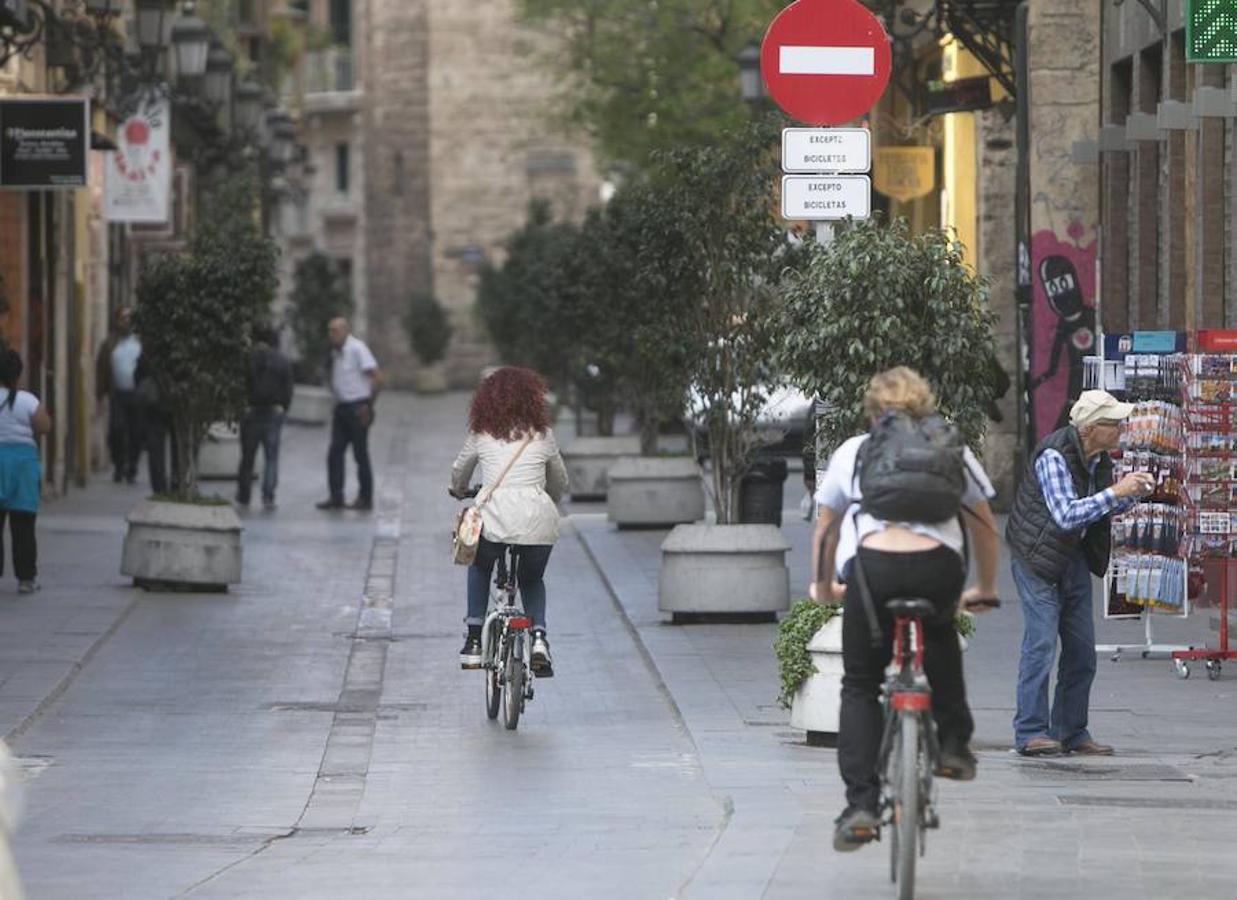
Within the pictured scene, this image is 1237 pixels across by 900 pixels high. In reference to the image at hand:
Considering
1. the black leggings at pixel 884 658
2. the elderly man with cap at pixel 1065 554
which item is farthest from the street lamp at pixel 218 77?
the black leggings at pixel 884 658

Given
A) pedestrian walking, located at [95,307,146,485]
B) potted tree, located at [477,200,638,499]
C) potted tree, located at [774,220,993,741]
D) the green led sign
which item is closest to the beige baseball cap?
potted tree, located at [774,220,993,741]

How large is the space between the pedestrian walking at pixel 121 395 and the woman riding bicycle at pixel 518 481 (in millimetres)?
17741

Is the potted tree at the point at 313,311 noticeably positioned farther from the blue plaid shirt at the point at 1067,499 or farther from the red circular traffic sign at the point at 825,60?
the blue plaid shirt at the point at 1067,499

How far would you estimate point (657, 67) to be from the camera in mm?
40625

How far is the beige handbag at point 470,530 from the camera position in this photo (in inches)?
535

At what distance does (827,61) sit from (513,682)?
3007 millimetres

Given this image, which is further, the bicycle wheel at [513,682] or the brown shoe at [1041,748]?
the bicycle wheel at [513,682]

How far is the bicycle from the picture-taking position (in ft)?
27.8

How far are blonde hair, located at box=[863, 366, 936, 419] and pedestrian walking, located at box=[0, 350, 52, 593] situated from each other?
1115 centimetres

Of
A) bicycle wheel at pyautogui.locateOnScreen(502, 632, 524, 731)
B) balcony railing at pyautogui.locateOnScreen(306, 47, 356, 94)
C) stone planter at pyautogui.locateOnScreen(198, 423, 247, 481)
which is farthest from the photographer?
balcony railing at pyautogui.locateOnScreen(306, 47, 356, 94)

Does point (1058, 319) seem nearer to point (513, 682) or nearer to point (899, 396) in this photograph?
point (513, 682)

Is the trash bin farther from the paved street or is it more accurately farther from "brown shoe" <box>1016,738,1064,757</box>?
"brown shoe" <box>1016,738,1064,757</box>

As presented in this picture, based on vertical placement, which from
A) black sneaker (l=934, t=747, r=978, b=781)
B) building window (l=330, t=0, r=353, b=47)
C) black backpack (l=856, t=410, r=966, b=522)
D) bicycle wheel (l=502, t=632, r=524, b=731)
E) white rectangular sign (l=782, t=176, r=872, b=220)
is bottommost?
bicycle wheel (l=502, t=632, r=524, b=731)

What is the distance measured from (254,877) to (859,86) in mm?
A: 4871
